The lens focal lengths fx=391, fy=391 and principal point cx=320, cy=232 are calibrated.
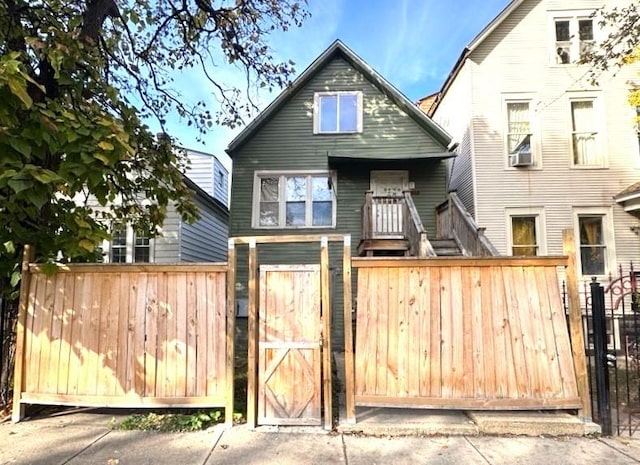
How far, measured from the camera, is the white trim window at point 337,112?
1162cm

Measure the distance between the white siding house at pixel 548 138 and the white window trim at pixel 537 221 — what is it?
25mm

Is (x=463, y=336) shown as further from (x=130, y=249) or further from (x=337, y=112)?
(x=130, y=249)

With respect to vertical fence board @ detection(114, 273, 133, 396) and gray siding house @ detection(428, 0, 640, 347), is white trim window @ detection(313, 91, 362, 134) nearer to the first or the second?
gray siding house @ detection(428, 0, 640, 347)

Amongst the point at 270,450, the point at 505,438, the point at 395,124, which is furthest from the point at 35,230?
the point at 395,124

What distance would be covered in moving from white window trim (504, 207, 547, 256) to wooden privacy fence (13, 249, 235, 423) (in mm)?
8749

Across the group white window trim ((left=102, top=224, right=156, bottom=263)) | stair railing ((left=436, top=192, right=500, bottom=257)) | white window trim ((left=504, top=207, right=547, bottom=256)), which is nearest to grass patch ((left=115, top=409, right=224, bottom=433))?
stair railing ((left=436, top=192, right=500, bottom=257))

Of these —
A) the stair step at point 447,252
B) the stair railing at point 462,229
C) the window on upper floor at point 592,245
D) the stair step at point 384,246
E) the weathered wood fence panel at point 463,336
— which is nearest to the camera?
the weathered wood fence panel at point 463,336

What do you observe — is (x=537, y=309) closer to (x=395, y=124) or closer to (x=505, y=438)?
(x=505, y=438)

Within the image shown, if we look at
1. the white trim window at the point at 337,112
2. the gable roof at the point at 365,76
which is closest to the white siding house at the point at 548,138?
the gable roof at the point at 365,76

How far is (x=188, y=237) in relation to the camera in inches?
455

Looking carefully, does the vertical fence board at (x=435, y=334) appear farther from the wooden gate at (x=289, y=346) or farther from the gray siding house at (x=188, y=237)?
the gray siding house at (x=188, y=237)

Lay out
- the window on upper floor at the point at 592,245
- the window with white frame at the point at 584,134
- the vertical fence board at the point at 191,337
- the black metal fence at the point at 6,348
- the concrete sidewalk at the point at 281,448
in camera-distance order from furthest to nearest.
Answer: the window with white frame at the point at 584,134
the window on upper floor at the point at 592,245
the black metal fence at the point at 6,348
the vertical fence board at the point at 191,337
the concrete sidewalk at the point at 281,448

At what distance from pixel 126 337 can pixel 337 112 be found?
900 cm

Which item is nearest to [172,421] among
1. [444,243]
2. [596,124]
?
[444,243]
